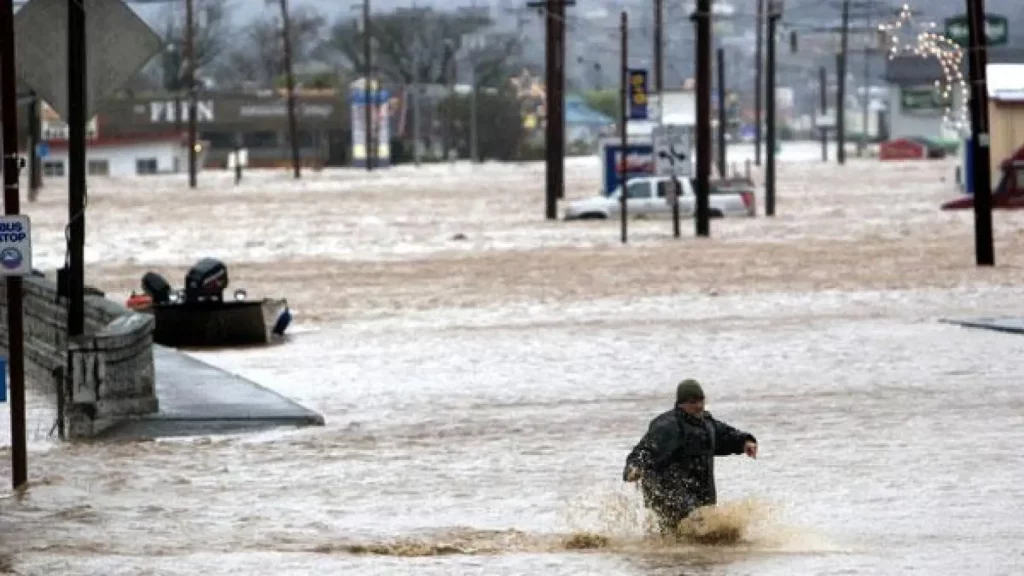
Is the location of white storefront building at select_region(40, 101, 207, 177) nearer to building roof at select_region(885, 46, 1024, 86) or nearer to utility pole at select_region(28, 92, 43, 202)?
building roof at select_region(885, 46, 1024, 86)

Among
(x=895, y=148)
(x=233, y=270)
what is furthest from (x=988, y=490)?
(x=895, y=148)

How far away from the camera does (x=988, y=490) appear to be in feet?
57.6

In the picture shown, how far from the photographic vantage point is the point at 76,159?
923 inches

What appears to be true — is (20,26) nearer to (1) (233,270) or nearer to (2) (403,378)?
(2) (403,378)

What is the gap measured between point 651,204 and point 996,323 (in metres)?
38.3

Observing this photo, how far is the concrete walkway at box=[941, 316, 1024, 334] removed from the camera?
99.3 ft

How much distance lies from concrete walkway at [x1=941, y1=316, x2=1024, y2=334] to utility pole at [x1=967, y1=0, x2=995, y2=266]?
9.78 meters

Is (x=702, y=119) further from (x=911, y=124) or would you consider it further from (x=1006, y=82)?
(x=911, y=124)

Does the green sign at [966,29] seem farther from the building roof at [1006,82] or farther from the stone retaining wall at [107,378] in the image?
the stone retaining wall at [107,378]

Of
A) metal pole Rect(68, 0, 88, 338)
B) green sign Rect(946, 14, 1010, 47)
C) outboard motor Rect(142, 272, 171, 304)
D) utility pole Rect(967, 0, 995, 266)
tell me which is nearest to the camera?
metal pole Rect(68, 0, 88, 338)

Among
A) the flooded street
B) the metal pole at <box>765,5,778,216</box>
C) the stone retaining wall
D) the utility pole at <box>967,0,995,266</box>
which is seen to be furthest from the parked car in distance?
the stone retaining wall

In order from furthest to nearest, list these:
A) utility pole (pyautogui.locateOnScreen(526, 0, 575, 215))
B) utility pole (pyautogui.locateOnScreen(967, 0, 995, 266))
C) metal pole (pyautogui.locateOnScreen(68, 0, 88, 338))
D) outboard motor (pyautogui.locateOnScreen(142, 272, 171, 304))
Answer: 1. utility pole (pyautogui.locateOnScreen(526, 0, 575, 215))
2. utility pole (pyautogui.locateOnScreen(967, 0, 995, 266))
3. outboard motor (pyautogui.locateOnScreen(142, 272, 171, 304))
4. metal pole (pyautogui.locateOnScreen(68, 0, 88, 338))

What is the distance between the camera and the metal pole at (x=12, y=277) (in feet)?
60.3

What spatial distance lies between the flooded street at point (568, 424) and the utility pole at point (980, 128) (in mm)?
576
